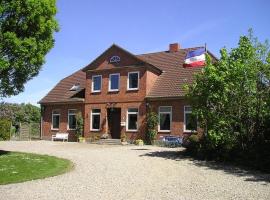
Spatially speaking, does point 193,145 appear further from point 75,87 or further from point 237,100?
point 75,87

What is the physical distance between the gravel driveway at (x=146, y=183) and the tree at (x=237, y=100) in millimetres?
1635

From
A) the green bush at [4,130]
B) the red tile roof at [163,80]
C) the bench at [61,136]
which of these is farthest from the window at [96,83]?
the green bush at [4,130]

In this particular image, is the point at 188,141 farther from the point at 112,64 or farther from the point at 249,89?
the point at 112,64

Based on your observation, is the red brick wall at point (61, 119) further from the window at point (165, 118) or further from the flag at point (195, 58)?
the flag at point (195, 58)

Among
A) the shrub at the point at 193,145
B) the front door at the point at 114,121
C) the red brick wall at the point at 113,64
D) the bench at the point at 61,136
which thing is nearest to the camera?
the shrub at the point at 193,145

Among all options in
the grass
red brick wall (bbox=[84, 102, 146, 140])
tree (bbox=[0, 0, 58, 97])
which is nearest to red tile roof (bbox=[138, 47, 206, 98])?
red brick wall (bbox=[84, 102, 146, 140])

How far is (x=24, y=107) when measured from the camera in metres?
54.6

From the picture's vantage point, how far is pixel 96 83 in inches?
1235

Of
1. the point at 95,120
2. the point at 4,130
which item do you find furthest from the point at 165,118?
the point at 4,130

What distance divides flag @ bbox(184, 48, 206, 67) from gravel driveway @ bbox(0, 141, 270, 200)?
13468 mm

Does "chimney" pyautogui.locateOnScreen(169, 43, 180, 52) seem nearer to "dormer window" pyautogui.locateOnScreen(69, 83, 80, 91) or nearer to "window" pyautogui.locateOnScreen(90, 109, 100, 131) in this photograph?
"window" pyautogui.locateOnScreen(90, 109, 100, 131)

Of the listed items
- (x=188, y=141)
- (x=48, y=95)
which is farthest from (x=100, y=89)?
(x=188, y=141)

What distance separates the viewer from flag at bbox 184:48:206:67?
1131 inches

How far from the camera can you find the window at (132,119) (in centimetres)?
2898
